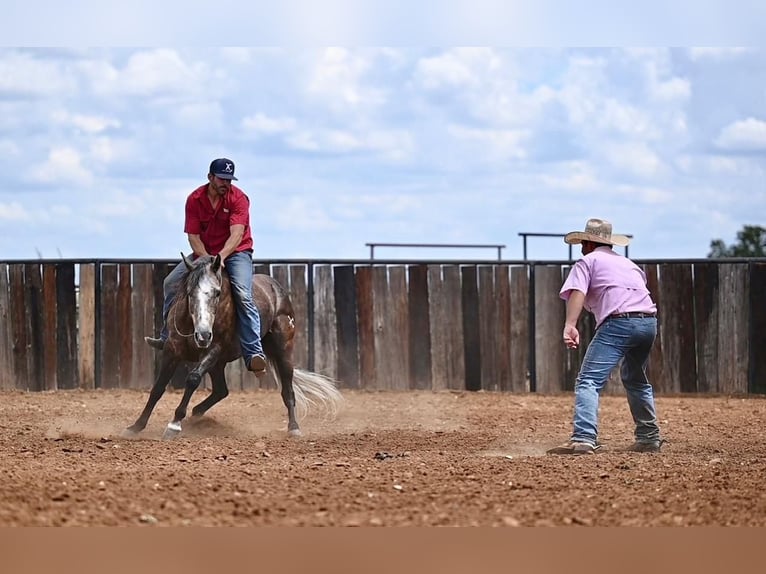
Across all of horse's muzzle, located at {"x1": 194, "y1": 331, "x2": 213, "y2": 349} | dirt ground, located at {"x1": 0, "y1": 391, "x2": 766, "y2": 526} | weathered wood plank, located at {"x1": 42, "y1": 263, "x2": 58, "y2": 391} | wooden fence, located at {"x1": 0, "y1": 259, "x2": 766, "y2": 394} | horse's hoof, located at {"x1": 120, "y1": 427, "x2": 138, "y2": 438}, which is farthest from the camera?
weathered wood plank, located at {"x1": 42, "y1": 263, "x2": 58, "y2": 391}

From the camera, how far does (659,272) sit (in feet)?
52.3

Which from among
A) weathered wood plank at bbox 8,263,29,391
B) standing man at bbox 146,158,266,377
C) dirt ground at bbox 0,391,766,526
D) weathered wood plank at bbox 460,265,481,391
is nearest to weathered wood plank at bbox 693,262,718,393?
dirt ground at bbox 0,391,766,526

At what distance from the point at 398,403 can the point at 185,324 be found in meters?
4.86

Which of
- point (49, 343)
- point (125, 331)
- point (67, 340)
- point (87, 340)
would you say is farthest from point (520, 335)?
point (49, 343)

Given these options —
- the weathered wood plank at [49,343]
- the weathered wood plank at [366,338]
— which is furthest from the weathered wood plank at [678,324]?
the weathered wood plank at [49,343]

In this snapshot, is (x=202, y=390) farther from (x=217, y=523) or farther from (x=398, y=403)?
(x=217, y=523)

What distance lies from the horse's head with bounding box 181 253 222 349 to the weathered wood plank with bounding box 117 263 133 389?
593 cm

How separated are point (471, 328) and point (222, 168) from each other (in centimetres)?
634

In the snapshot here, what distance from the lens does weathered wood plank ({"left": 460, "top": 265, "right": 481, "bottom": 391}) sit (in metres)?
16.1

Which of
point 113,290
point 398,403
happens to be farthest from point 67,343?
point 398,403

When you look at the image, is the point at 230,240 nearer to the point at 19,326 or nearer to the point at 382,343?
the point at 382,343

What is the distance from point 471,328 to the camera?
16109 mm

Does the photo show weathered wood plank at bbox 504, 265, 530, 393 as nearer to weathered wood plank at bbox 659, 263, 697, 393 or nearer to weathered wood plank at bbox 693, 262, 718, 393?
weathered wood plank at bbox 659, 263, 697, 393

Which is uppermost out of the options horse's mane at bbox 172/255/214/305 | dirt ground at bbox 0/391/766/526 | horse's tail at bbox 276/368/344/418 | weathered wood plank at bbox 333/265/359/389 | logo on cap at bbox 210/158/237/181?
logo on cap at bbox 210/158/237/181
